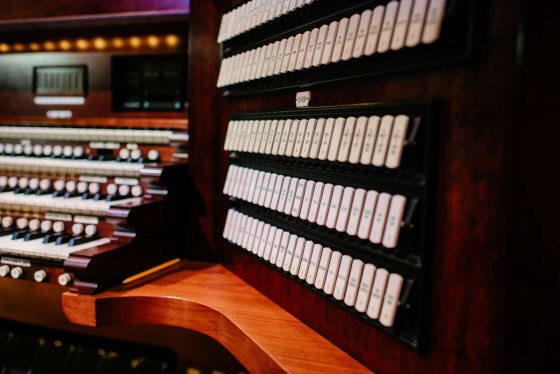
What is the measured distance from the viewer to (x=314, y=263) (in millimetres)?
1299

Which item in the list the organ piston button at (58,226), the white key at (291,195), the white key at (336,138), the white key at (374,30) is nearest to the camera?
the white key at (374,30)

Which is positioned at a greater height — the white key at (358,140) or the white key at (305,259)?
the white key at (358,140)

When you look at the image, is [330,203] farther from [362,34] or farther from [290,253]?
[362,34]

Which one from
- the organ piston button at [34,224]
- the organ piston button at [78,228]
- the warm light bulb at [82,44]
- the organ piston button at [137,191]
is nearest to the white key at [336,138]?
the organ piston button at [137,191]

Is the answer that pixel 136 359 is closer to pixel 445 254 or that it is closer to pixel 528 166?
pixel 445 254

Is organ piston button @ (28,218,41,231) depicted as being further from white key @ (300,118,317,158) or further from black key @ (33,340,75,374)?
white key @ (300,118,317,158)

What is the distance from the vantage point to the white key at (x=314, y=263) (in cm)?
129

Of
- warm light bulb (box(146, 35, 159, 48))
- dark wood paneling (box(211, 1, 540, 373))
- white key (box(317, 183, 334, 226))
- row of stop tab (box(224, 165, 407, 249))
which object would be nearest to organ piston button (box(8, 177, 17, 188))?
warm light bulb (box(146, 35, 159, 48))

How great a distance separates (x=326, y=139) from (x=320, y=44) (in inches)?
10.1

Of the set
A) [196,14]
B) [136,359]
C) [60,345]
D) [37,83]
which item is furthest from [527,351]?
[37,83]

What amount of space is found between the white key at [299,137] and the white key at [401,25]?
1.34ft

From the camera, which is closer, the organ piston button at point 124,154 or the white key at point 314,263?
the white key at point 314,263

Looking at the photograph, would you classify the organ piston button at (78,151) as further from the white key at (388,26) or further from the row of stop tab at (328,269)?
the white key at (388,26)

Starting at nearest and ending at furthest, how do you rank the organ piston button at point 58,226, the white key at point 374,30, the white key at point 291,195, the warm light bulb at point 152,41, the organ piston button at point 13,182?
the white key at point 374,30 → the white key at point 291,195 → the organ piston button at point 58,226 → the organ piston button at point 13,182 → the warm light bulb at point 152,41
